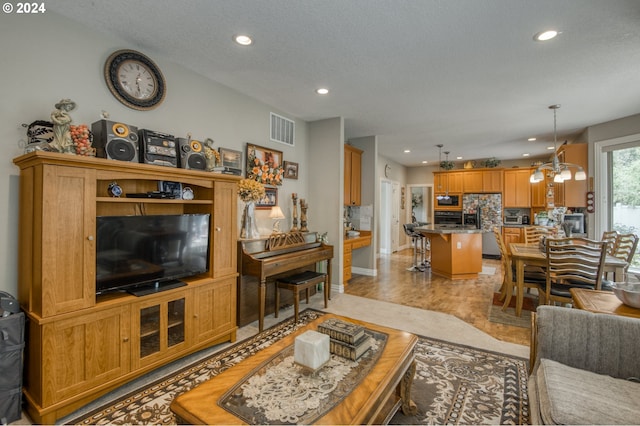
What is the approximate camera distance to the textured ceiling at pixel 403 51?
2092mm

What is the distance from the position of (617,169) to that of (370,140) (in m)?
3.92

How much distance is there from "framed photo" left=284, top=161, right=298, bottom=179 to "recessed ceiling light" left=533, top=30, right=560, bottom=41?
3067 mm

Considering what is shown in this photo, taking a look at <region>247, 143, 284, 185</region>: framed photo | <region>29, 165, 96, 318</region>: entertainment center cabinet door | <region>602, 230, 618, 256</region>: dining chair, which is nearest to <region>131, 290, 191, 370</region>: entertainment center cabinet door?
<region>29, 165, 96, 318</region>: entertainment center cabinet door

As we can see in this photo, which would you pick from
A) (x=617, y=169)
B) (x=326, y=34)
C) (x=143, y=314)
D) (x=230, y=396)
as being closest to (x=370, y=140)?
(x=326, y=34)

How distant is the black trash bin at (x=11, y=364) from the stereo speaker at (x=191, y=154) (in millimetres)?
1514

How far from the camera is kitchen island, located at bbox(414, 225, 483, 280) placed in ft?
18.1

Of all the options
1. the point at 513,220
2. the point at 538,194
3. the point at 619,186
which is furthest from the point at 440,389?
the point at 538,194

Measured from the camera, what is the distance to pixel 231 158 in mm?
3486

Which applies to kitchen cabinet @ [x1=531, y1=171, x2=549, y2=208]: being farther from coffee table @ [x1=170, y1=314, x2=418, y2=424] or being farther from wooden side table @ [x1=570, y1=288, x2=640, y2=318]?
coffee table @ [x1=170, y1=314, x2=418, y2=424]

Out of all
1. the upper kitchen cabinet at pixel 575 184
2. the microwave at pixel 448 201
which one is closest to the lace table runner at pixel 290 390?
the upper kitchen cabinet at pixel 575 184

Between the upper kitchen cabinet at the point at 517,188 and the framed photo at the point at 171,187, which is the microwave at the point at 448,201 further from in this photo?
the framed photo at the point at 171,187

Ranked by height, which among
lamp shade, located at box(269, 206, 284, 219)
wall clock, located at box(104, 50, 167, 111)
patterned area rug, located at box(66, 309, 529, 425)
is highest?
wall clock, located at box(104, 50, 167, 111)

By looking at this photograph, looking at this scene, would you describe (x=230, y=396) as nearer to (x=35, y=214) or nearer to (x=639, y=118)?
(x=35, y=214)

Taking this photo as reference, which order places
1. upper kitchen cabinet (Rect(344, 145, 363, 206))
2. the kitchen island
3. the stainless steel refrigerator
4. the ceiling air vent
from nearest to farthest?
the ceiling air vent, upper kitchen cabinet (Rect(344, 145, 363, 206)), the kitchen island, the stainless steel refrigerator
